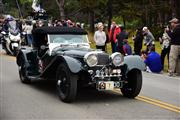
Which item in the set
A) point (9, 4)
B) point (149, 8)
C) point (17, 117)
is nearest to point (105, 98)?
point (17, 117)

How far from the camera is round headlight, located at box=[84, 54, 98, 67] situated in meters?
9.41

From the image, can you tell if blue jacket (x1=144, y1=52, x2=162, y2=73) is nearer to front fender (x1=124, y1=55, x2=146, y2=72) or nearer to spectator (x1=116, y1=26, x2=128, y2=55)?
spectator (x1=116, y1=26, x2=128, y2=55)

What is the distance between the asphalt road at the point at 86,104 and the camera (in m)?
8.36

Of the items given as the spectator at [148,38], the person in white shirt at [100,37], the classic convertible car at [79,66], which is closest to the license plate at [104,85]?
the classic convertible car at [79,66]

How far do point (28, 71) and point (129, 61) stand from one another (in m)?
3.34

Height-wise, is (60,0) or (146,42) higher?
(60,0)

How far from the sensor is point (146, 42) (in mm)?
18109

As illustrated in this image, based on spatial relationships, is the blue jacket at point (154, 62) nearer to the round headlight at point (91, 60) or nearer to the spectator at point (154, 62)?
the spectator at point (154, 62)

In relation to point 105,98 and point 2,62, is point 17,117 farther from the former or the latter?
point 2,62

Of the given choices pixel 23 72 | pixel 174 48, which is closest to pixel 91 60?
pixel 23 72

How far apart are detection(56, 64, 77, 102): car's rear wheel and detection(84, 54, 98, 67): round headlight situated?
1.39ft

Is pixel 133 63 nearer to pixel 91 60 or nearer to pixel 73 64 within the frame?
pixel 91 60

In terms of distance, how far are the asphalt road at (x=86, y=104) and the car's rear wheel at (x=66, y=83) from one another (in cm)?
17

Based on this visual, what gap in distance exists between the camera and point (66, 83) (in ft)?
31.3
